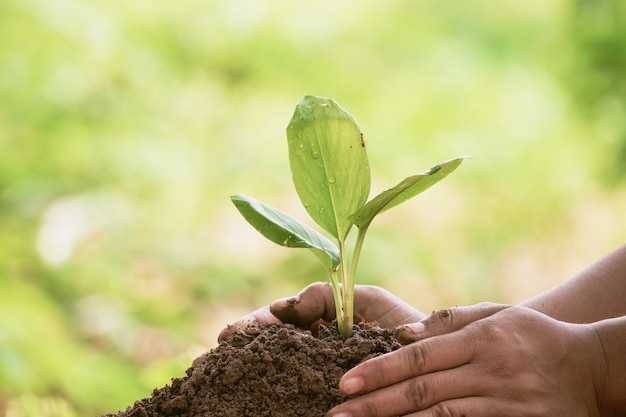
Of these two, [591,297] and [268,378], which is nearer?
[268,378]

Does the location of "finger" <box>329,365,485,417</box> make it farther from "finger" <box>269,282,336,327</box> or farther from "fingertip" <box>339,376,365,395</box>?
"finger" <box>269,282,336,327</box>

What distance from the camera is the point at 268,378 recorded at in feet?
2.53

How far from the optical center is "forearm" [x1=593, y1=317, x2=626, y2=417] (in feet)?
2.61

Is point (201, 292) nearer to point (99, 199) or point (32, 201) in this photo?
point (99, 199)

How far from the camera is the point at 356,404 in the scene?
2.33 ft

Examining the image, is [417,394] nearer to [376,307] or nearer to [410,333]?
[410,333]

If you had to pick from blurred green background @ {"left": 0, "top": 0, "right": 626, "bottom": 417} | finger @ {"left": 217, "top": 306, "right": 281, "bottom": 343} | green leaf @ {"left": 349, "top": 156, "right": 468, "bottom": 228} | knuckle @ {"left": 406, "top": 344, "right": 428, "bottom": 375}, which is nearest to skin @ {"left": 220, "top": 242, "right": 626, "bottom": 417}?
knuckle @ {"left": 406, "top": 344, "right": 428, "bottom": 375}

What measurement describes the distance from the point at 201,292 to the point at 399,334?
196 centimetres

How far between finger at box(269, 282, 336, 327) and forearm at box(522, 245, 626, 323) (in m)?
0.29

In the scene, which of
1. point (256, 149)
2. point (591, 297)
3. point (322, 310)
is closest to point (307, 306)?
point (322, 310)

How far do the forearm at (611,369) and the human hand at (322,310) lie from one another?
23 cm

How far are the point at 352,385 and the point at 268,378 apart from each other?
106 mm

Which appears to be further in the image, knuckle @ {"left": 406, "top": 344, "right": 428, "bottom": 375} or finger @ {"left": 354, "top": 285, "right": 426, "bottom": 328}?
finger @ {"left": 354, "top": 285, "right": 426, "bottom": 328}

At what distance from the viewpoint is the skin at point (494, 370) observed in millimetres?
712
